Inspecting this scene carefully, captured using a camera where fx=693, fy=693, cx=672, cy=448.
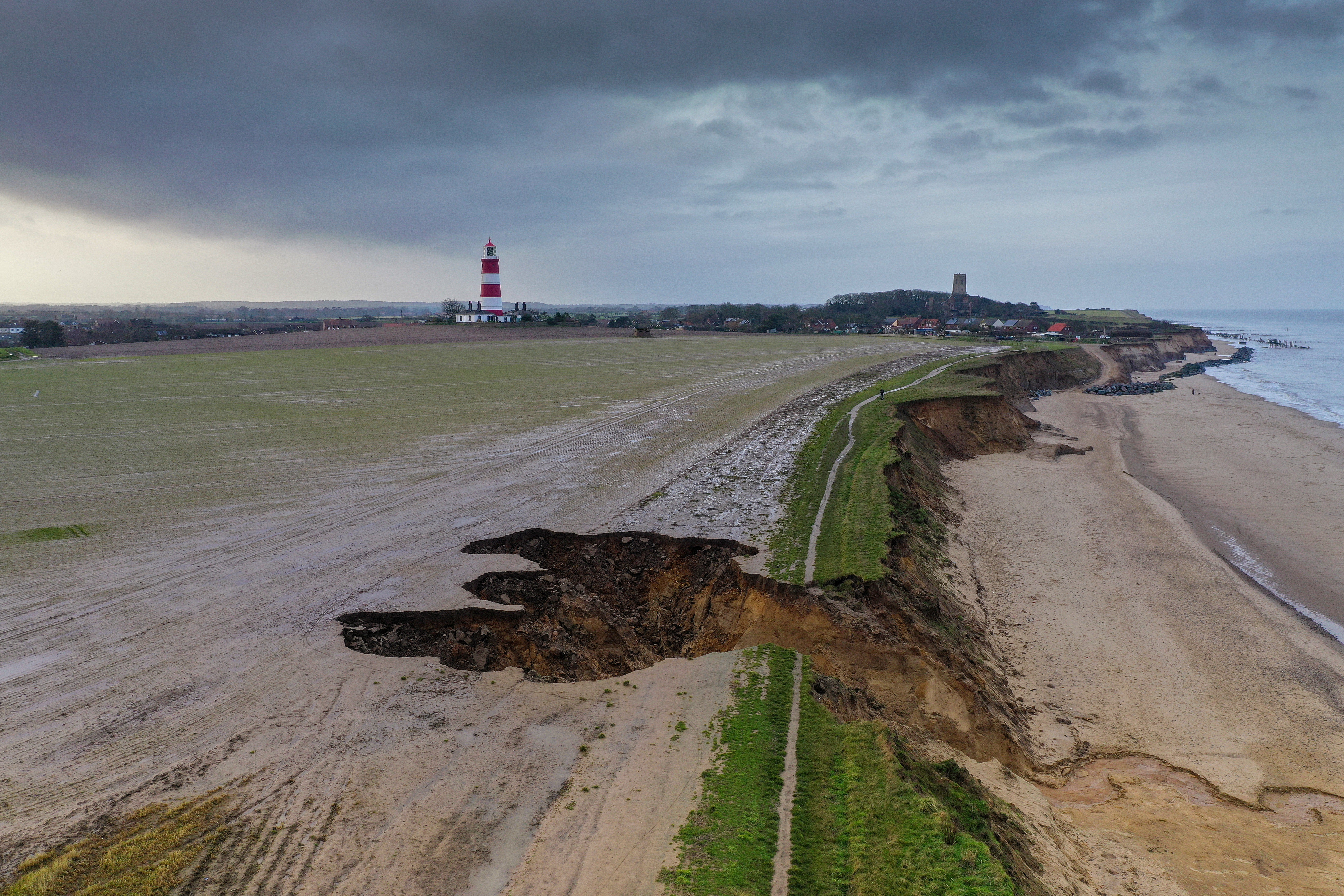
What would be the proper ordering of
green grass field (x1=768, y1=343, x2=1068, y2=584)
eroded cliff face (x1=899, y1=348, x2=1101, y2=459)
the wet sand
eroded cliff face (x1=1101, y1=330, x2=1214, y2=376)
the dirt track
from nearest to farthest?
the dirt track → green grass field (x1=768, y1=343, x2=1068, y2=584) → the wet sand → eroded cliff face (x1=899, y1=348, x2=1101, y2=459) → eroded cliff face (x1=1101, y1=330, x2=1214, y2=376)

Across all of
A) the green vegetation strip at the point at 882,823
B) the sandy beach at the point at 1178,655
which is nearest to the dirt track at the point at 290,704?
the green vegetation strip at the point at 882,823

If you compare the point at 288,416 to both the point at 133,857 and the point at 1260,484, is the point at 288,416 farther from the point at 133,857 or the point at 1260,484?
the point at 1260,484

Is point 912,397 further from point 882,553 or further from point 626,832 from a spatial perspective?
point 626,832

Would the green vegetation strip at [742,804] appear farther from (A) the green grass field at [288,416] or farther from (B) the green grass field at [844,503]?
(A) the green grass field at [288,416]

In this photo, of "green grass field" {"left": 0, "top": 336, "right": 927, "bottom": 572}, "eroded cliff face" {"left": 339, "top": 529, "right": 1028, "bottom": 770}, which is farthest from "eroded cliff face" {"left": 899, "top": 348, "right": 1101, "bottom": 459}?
"eroded cliff face" {"left": 339, "top": 529, "right": 1028, "bottom": 770}

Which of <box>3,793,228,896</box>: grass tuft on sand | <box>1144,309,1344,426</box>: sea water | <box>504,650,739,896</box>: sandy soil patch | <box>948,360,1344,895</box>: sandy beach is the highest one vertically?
<box>1144,309,1344,426</box>: sea water

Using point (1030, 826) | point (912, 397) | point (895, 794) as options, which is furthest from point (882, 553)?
point (912, 397)

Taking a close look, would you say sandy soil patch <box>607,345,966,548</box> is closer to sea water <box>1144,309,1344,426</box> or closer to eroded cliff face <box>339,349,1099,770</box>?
eroded cliff face <box>339,349,1099,770</box>

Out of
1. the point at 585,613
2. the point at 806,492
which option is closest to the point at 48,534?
the point at 585,613

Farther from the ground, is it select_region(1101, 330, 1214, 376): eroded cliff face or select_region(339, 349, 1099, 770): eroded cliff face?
select_region(1101, 330, 1214, 376): eroded cliff face
